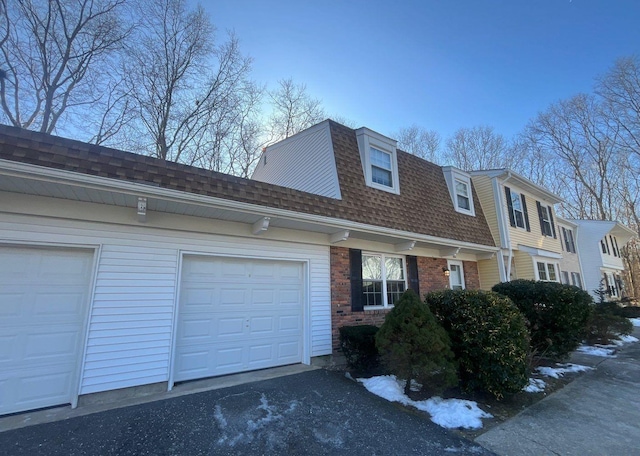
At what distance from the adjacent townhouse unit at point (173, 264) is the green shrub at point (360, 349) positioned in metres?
0.62

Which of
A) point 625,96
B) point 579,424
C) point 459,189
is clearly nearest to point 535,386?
point 579,424

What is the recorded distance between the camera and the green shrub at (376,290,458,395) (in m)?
4.31

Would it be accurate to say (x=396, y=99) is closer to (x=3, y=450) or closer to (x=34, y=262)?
(x=34, y=262)

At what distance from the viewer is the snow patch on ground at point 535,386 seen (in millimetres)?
4961

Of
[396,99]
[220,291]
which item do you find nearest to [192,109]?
[396,99]

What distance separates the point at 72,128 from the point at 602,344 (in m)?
20.1

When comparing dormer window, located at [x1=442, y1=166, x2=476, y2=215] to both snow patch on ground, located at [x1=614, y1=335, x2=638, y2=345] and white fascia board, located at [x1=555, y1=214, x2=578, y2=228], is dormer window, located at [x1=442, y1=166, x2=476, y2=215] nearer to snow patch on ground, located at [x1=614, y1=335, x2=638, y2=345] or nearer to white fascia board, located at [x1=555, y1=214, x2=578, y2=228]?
snow patch on ground, located at [x1=614, y1=335, x2=638, y2=345]

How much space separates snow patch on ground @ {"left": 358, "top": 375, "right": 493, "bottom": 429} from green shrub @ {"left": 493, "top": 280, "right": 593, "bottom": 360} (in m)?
2.91

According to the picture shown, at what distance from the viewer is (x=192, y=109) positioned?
14.2 metres

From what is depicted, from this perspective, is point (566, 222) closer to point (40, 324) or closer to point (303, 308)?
point (303, 308)

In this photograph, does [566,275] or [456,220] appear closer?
[456,220]

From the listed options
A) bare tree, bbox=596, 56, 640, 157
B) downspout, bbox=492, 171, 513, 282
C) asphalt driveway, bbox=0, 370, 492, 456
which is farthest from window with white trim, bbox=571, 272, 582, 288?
asphalt driveway, bbox=0, 370, 492, 456

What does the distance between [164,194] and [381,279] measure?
5417 mm

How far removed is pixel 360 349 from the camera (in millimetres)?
5652
